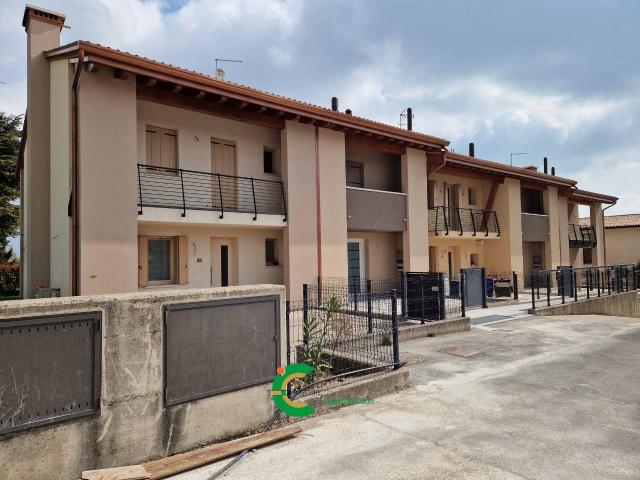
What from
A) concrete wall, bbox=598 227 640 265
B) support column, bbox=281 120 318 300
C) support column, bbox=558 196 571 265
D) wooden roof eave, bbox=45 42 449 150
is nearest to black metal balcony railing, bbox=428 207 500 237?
wooden roof eave, bbox=45 42 449 150

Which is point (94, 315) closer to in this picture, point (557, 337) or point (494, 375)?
point (494, 375)

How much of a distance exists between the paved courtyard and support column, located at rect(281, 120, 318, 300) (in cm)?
612

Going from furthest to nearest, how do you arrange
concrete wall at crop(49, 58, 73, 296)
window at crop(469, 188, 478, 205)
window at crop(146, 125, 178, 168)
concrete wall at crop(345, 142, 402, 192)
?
window at crop(469, 188, 478, 205), concrete wall at crop(345, 142, 402, 192), window at crop(146, 125, 178, 168), concrete wall at crop(49, 58, 73, 296)

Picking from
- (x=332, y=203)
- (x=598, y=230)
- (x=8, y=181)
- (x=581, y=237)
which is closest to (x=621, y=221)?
(x=598, y=230)

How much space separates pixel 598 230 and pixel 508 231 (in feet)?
42.7

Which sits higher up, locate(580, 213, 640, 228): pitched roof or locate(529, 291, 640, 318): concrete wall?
locate(580, 213, 640, 228): pitched roof

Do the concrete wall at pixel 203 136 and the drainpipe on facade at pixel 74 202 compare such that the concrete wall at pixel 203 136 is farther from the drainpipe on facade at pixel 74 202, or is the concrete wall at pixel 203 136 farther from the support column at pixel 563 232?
the support column at pixel 563 232

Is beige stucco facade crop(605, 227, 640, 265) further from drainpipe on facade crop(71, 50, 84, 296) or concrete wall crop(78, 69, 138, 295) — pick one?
drainpipe on facade crop(71, 50, 84, 296)

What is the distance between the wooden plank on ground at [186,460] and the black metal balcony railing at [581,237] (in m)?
28.3

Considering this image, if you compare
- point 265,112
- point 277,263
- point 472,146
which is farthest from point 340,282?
point 472,146

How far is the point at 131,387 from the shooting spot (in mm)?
4070

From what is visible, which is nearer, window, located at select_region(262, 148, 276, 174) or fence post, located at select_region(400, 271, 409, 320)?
fence post, located at select_region(400, 271, 409, 320)

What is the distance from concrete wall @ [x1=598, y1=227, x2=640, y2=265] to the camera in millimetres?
35312

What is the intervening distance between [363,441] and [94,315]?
3080 millimetres
